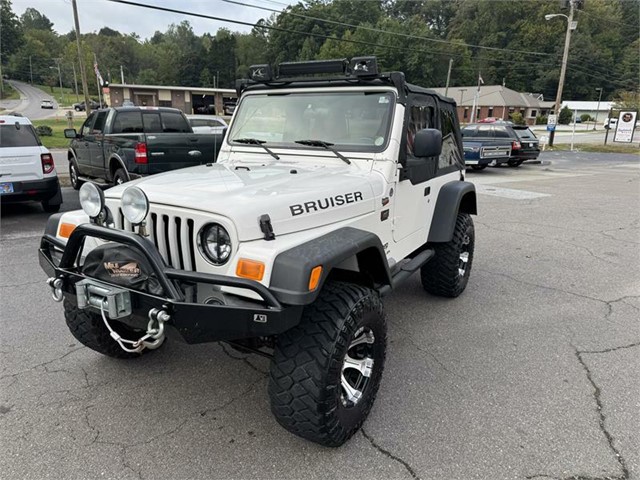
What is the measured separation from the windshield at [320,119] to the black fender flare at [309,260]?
1001 mm

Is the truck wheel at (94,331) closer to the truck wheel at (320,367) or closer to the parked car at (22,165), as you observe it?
the truck wheel at (320,367)

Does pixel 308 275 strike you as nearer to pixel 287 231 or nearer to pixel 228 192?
pixel 287 231

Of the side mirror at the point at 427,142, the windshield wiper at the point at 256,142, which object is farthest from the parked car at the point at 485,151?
the side mirror at the point at 427,142

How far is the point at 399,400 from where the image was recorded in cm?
284

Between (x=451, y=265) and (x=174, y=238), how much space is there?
2.80 metres

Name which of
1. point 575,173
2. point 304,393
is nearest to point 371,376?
point 304,393

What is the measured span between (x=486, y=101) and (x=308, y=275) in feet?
245

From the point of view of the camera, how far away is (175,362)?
3.21 m

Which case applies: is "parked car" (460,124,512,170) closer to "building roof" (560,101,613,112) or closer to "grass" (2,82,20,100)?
"building roof" (560,101,613,112)

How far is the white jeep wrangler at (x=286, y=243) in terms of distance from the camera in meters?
2.04

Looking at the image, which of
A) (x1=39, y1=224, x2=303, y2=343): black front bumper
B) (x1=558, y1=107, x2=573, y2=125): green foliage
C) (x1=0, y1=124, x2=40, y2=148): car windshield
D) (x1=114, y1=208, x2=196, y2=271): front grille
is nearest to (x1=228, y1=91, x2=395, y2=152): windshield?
(x1=114, y1=208, x2=196, y2=271): front grille

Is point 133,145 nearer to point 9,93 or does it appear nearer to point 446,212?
point 446,212

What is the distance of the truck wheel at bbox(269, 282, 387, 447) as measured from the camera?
215cm

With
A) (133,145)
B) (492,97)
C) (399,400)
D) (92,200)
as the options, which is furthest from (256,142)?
(492,97)
